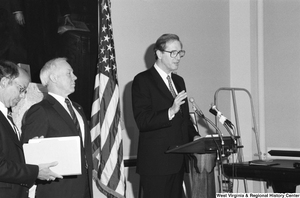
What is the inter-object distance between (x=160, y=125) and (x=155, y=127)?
0.18 ft

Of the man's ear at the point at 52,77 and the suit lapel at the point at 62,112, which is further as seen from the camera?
the man's ear at the point at 52,77

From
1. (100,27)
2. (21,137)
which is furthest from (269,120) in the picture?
(21,137)

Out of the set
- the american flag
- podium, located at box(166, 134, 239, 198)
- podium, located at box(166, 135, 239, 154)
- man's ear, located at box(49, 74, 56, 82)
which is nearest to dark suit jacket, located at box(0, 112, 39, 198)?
man's ear, located at box(49, 74, 56, 82)

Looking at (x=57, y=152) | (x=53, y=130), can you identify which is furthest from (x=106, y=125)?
(x=57, y=152)

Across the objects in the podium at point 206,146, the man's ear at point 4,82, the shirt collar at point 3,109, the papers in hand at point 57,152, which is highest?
the man's ear at point 4,82

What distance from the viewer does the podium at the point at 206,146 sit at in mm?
3785

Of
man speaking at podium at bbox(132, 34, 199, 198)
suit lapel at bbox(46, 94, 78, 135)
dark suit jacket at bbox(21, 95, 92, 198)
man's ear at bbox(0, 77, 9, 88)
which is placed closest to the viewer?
man's ear at bbox(0, 77, 9, 88)

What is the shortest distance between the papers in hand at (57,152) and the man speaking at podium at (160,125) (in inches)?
41.3

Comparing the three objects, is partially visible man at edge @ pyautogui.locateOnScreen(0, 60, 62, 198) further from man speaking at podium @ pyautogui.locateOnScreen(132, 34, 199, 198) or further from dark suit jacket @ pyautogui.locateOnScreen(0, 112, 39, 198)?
man speaking at podium @ pyautogui.locateOnScreen(132, 34, 199, 198)

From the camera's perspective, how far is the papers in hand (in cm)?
303

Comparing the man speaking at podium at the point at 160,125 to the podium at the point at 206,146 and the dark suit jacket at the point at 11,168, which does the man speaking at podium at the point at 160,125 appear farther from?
the dark suit jacket at the point at 11,168

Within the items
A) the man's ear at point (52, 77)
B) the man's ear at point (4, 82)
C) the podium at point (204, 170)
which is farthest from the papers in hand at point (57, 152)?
the podium at point (204, 170)

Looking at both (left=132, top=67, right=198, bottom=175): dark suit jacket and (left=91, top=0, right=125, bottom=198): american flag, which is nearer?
(left=132, top=67, right=198, bottom=175): dark suit jacket

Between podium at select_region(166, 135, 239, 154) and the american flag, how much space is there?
1188mm
